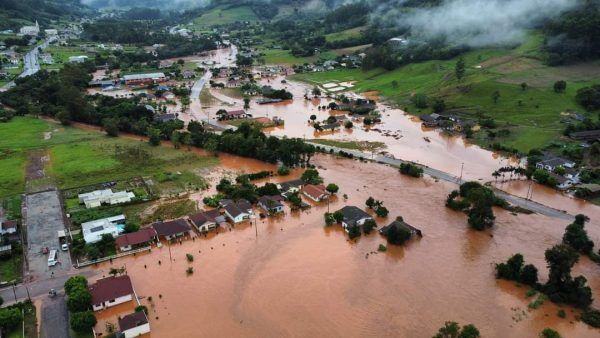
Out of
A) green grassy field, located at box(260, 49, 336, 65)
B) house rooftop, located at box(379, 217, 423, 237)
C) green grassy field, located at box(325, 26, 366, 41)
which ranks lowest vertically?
house rooftop, located at box(379, 217, 423, 237)

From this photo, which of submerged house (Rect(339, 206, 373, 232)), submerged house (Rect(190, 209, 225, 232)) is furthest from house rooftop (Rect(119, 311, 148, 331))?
submerged house (Rect(339, 206, 373, 232))

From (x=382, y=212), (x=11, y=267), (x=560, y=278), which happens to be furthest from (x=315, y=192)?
(x=11, y=267)

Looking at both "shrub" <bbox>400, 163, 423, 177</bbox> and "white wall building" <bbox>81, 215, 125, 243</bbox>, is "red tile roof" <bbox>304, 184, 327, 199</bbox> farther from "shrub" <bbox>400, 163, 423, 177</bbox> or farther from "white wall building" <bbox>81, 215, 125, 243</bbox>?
"white wall building" <bbox>81, 215, 125, 243</bbox>

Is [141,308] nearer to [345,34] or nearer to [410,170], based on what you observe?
[410,170]

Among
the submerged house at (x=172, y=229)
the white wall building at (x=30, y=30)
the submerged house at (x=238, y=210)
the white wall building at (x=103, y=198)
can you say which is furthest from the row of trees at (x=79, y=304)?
the white wall building at (x=30, y=30)

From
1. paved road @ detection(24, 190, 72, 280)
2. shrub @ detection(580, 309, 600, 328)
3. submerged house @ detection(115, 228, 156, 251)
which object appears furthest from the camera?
submerged house @ detection(115, 228, 156, 251)

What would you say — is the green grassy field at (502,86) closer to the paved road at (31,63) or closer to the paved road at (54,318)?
the paved road at (54,318)

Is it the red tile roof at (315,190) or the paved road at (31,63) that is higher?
the paved road at (31,63)
